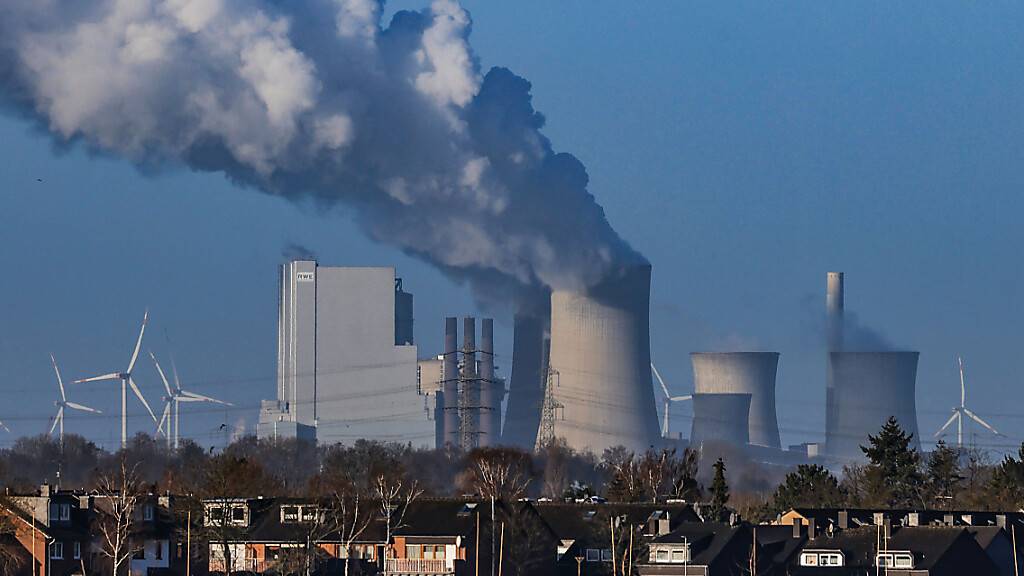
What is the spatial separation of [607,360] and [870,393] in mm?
21085

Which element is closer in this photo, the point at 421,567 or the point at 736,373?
the point at 421,567

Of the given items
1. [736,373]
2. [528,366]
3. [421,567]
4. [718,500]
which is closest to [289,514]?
[421,567]

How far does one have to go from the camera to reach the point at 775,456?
409 feet

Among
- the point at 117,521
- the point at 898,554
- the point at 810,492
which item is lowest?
the point at 898,554

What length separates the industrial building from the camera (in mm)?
140375

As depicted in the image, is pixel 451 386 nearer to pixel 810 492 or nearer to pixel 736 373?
pixel 736 373

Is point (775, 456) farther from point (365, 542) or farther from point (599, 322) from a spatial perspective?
point (365, 542)

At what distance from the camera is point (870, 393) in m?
108

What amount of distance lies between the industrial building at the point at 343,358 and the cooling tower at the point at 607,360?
4198 centimetres

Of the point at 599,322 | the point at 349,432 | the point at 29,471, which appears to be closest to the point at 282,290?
the point at 349,432

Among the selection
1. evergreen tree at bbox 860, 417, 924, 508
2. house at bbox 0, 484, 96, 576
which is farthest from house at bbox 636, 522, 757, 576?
evergreen tree at bbox 860, 417, 924, 508

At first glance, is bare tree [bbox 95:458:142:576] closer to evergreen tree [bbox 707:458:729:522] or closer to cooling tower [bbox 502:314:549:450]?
evergreen tree [bbox 707:458:729:522]

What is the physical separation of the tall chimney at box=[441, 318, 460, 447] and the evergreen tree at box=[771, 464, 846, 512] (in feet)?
201

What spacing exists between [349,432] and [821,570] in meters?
92.9
